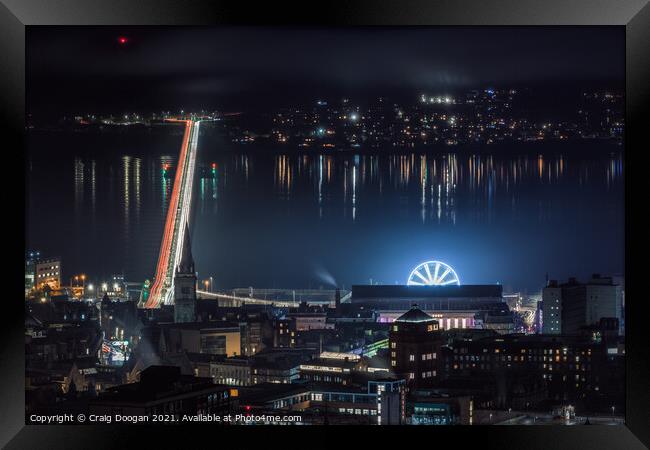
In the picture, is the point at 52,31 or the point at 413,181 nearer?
the point at 52,31

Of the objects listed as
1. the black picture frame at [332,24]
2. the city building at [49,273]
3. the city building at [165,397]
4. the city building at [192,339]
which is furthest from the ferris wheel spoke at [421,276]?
the black picture frame at [332,24]

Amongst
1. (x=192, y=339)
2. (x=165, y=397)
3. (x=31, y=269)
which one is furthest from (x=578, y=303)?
(x=165, y=397)

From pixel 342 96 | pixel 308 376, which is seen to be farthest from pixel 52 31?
pixel 308 376

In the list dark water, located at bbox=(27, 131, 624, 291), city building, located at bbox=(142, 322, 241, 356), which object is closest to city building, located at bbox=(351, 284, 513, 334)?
dark water, located at bbox=(27, 131, 624, 291)

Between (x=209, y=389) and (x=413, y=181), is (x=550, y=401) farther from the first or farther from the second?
(x=209, y=389)

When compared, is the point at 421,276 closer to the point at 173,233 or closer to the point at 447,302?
the point at 447,302

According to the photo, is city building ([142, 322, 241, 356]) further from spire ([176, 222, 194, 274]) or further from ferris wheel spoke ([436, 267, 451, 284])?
ferris wheel spoke ([436, 267, 451, 284])
